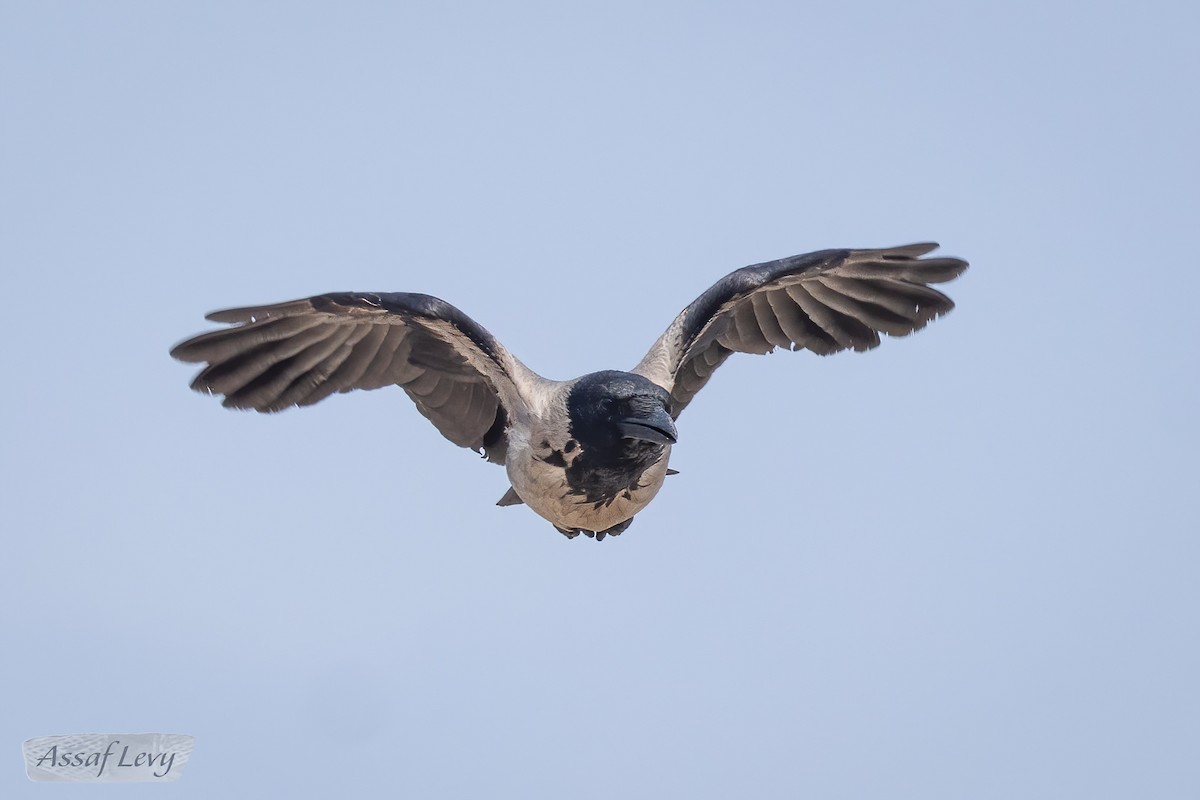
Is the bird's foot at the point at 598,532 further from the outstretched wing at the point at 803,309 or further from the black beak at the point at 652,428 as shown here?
the black beak at the point at 652,428

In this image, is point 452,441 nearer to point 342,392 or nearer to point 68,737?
point 342,392

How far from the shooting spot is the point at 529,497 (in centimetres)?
1263

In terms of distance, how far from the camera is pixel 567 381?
12.6m

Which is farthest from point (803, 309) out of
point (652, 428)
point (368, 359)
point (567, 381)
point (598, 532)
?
point (368, 359)

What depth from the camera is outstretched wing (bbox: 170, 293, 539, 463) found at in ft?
39.3

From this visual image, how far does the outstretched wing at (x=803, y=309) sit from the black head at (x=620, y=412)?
4.32ft

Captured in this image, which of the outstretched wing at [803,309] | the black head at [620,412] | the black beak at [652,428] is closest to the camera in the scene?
the black beak at [652,428]

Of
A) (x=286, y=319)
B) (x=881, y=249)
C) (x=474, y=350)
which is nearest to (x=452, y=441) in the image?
(x=474, y=350)

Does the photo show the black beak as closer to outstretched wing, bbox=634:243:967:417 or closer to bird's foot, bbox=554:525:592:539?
outstretched wing, bbox=634:243:967:417

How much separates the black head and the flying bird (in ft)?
0.04

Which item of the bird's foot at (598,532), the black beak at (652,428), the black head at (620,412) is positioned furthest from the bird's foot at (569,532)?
the black beak at (652,428)

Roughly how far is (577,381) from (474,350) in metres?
1.01

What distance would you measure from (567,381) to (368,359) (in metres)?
1.69

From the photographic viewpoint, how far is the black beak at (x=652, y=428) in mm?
11281
